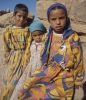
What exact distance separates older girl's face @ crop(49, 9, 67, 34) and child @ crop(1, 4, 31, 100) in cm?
69

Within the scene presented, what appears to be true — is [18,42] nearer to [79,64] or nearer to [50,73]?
[50,73]

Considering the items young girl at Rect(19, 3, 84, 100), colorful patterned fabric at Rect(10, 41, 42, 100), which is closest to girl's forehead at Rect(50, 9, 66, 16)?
young girl at Rect(19, 3, 84, 100)

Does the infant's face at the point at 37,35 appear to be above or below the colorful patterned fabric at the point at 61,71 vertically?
above

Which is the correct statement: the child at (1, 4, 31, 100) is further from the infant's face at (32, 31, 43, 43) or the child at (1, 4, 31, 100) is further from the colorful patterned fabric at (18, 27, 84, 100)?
the colorful patterned fabric at (18, 27, 84, 100)

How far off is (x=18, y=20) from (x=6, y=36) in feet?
0.93

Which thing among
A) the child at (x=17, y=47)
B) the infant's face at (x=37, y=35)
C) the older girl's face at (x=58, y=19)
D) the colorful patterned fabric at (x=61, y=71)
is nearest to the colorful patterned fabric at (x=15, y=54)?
the child at (x=17, y=47)

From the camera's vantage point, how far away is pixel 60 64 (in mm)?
1992

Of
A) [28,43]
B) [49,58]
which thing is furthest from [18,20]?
[49,58]

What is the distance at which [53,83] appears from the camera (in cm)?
205

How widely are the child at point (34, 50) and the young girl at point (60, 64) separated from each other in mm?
411

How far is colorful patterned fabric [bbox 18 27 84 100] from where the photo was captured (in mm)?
1983

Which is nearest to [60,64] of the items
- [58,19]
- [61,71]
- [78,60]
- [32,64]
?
[61,71]

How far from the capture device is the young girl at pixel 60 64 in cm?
197

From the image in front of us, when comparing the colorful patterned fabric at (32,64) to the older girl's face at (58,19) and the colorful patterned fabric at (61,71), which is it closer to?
the colorful patterned fabric at (61,71)
